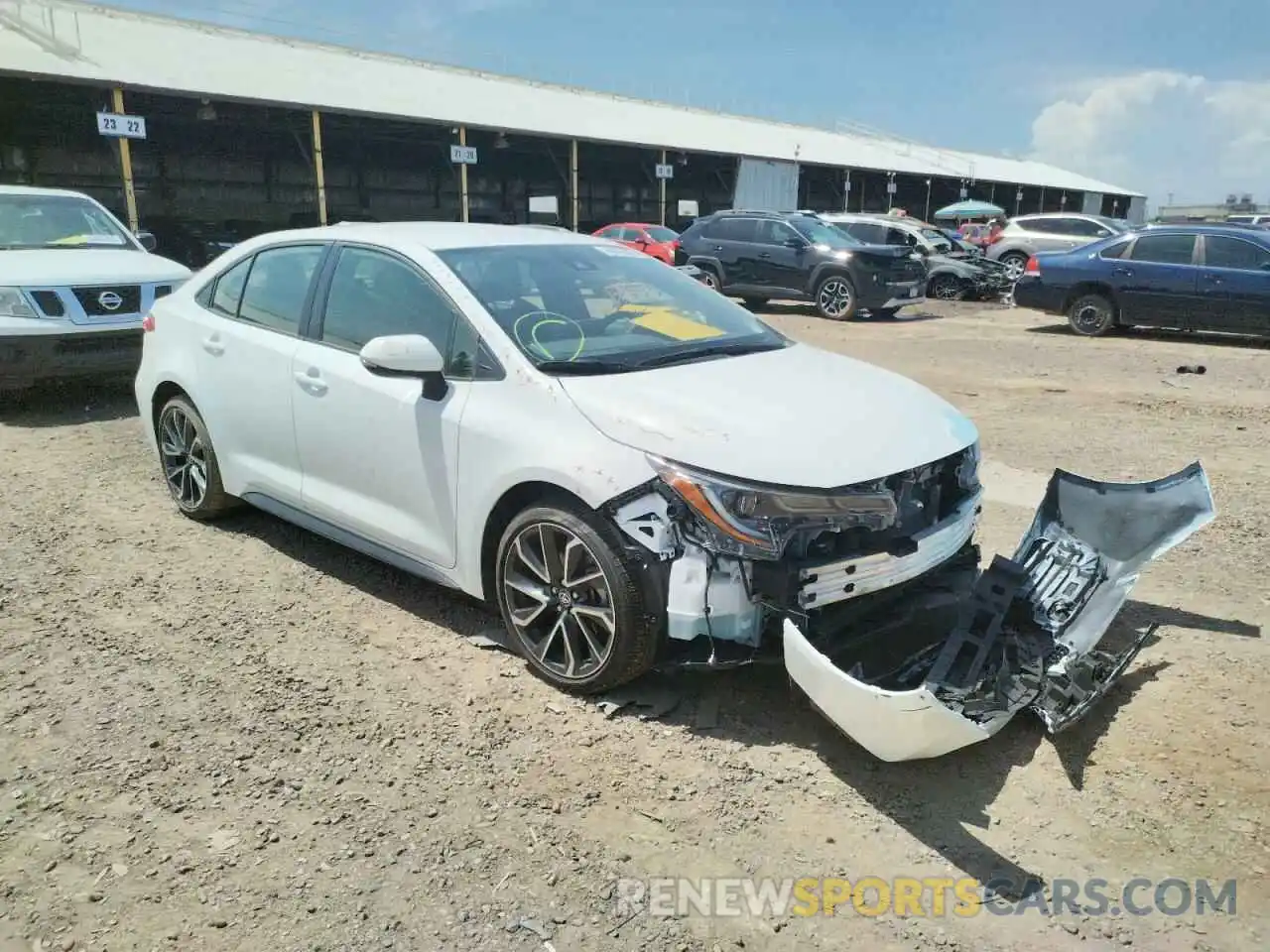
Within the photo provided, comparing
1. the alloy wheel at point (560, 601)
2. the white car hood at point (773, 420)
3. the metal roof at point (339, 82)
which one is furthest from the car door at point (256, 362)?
the metal roof at point (339, 82)

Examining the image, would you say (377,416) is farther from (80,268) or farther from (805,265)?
(805,265)

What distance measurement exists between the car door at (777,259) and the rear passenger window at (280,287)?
1252cm

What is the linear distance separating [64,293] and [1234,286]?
13.7m

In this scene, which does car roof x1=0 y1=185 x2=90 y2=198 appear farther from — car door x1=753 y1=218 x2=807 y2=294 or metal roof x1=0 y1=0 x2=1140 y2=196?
metal roof x1=0 y1=0 x2=1140 y2=196

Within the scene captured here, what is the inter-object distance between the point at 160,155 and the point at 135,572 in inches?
1251

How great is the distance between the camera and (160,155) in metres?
31.3

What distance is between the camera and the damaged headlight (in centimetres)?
301

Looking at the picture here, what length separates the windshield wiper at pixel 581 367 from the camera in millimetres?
3510

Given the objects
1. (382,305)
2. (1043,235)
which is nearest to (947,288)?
(1043,235)

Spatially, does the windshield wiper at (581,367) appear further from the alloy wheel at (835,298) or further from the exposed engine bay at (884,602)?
the alloy wheel at (835,298)

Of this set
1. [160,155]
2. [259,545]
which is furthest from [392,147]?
[259,545]

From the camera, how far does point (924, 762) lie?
315cm

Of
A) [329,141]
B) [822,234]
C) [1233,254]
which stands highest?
[329,141]

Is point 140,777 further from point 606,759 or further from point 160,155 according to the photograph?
point 160,155
